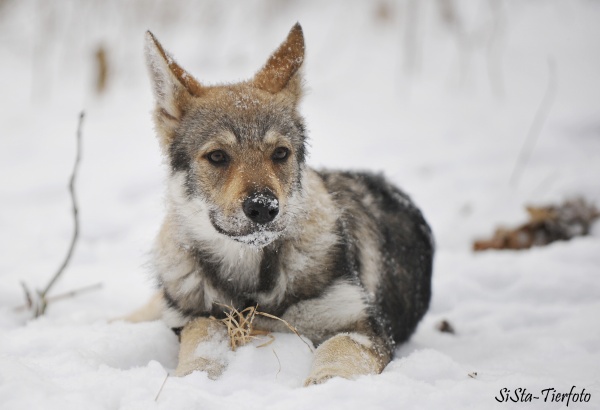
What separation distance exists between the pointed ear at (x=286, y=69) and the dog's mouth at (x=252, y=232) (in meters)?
0.99

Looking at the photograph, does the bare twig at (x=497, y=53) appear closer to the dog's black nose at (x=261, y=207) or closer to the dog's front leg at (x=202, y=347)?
the dog's black nose at (x=261, y=207)

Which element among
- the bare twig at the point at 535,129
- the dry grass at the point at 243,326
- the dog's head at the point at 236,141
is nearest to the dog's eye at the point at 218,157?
the dog's head at the point at 236,141

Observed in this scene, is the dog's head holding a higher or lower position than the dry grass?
higher

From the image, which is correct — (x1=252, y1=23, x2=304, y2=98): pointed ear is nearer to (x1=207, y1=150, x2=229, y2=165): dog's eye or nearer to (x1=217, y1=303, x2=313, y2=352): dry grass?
(x1=207, y1=150, x2=229, y2=165): dog's eye

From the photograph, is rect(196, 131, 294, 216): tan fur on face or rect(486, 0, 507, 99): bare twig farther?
rect(486, 0, 507, 99): bare twig

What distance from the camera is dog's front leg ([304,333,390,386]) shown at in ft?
8.09

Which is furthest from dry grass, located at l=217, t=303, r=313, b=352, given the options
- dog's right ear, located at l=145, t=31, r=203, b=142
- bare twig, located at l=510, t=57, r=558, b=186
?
bare twig, located at l=510, t=57, r=558, b=186

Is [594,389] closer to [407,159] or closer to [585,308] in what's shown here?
[585,308]

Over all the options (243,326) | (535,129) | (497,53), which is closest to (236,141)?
(243,326)

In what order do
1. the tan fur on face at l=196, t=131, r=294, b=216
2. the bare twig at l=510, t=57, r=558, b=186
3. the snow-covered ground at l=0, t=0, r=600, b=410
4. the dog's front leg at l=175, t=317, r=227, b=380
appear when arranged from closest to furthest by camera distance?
the snow-covered ground at l=0, t=0, r=600, b=410, the dog's front leg at l=175, t=317, r=227, b=380, the tan fur on face at l=196, t=131, r=294, b=216, the bare twig at l=510, t=57, r=558, b=186

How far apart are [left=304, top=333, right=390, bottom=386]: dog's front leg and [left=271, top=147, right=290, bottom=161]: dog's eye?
40.4 inches

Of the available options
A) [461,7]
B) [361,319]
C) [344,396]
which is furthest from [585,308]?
[461,7]

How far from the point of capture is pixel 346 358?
260cm

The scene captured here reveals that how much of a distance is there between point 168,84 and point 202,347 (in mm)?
1497
